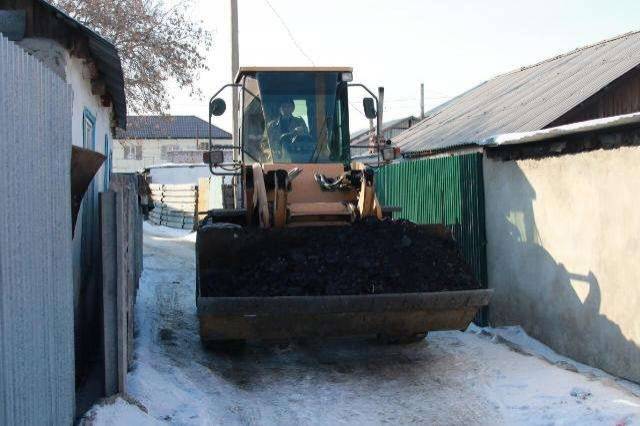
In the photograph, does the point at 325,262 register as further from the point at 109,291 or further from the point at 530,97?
the point at 530,97

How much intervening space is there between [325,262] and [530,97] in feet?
38.7

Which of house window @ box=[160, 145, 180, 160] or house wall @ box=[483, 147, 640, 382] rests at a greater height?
house window @ box=[160, 145, 180, 160]

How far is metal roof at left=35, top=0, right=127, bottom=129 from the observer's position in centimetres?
778

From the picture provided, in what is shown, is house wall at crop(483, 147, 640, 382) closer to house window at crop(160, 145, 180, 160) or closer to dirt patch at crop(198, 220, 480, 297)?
dirt patch at crop(198, 220, 480, 297)

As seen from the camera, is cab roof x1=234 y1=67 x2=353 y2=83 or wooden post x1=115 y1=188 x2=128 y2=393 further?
cab roof x1=234 y1=67 x2=353 y2=83

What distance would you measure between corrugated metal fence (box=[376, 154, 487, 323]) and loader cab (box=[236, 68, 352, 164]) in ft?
6.69

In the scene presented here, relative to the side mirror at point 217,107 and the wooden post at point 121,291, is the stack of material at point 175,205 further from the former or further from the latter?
the wooden post at point 121,291

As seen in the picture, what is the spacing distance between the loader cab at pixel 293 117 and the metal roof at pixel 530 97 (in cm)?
586

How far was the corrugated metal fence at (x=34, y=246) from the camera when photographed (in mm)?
3420

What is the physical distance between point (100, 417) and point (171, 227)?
24928 millimetres

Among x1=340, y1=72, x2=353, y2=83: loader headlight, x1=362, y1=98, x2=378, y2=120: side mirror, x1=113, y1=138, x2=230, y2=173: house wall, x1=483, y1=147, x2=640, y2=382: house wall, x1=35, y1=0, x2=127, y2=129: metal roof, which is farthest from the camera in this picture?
x1=113, y1=138, x2=230, y2=173: house wall

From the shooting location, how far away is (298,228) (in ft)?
25.7


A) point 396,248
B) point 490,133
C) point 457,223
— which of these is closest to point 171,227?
point 490,133

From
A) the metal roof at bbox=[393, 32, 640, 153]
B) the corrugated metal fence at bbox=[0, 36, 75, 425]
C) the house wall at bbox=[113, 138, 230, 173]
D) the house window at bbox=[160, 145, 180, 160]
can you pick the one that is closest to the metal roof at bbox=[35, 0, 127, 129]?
the corrugated metal fence at bbox=[0, 36, 75, 425]
